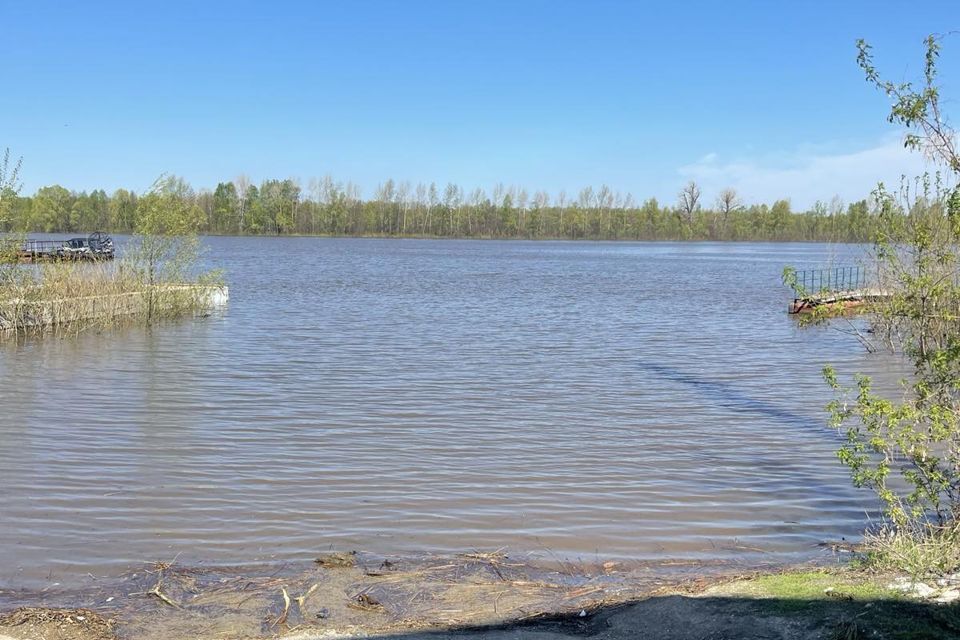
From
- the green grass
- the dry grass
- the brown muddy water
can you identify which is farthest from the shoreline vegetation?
the dry grass

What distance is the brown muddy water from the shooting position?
8.34 m

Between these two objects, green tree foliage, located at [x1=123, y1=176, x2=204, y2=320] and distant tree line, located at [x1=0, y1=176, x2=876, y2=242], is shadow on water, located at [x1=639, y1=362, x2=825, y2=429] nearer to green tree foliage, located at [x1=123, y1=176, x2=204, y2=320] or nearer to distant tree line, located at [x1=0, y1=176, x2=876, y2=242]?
green tree foliage, located at [x1=123, y1=176, x2=204, y2=320]

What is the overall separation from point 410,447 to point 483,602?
5228 mm

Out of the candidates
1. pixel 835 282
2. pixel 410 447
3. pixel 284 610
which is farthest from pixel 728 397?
pixel 835 282

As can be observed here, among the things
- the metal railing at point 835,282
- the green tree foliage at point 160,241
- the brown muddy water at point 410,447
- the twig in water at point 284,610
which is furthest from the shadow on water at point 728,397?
the green tree foliage at point 160,241

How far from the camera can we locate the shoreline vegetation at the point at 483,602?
5379 mm

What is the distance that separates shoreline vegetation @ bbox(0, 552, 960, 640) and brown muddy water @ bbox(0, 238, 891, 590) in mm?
402

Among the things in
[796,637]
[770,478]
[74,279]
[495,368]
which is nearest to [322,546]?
[796,637]

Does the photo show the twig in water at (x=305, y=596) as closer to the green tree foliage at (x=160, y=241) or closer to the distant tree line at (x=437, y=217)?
the green tree foliage at (x=160, y=241)

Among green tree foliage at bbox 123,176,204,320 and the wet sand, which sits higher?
green tree foliage at bbox 123,176,204,320

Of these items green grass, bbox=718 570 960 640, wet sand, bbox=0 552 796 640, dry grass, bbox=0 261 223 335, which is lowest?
wet sand, bbox=0 552 796 640

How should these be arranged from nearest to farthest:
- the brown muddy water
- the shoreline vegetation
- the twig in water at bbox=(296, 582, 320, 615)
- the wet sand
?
the shoreline vegetation < the wet sand < the twig in water at bbox=(296, 582, 320, 615) < the brown muddy water

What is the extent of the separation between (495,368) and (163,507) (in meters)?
10.5

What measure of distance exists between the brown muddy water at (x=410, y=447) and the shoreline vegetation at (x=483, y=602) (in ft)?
1.32
